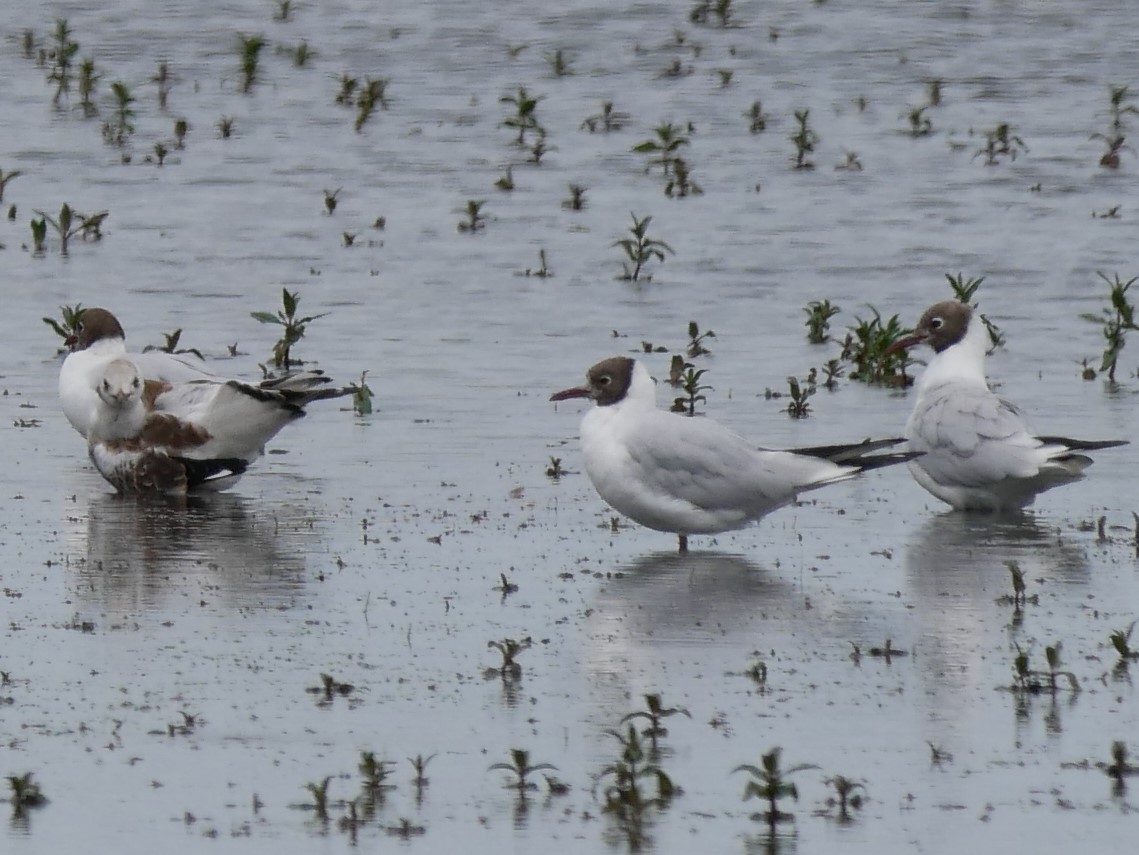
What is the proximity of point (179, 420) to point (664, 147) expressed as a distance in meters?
9.87

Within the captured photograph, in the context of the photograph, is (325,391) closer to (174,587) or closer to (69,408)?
(69,408)

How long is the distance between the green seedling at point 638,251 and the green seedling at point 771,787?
407 inches

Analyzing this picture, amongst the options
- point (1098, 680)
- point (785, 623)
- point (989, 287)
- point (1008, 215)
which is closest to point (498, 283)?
point (989, 287)

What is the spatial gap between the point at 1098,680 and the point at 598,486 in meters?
3.07

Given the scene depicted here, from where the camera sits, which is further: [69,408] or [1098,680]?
[69,408]

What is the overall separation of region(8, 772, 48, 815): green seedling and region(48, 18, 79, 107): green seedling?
61.6ft

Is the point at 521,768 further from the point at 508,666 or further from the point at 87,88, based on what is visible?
the point at 87,88

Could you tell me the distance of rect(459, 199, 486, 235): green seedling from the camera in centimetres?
1975

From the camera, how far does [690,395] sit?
13.9m

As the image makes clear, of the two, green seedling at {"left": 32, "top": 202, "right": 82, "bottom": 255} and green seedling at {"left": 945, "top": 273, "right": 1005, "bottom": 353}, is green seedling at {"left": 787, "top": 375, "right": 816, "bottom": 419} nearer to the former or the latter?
green seedling at {"left": 945, "top": 273, "right": 1005, "bottom": 353}

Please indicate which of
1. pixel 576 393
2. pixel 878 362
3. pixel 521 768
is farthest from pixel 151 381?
pixel 521 768

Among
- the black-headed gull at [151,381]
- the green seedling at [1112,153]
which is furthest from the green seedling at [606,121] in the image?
the black-headed gull at [151,381]

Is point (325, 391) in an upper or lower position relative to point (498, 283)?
lower

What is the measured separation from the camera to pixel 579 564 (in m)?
10.3
